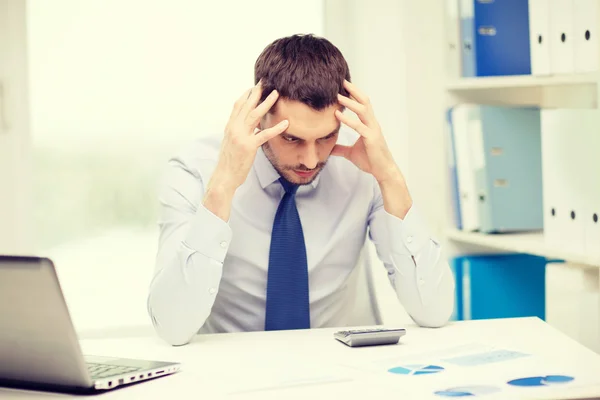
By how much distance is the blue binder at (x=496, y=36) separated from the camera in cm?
233

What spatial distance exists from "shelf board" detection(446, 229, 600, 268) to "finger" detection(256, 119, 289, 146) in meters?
0.80

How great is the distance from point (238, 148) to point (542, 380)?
761 mm

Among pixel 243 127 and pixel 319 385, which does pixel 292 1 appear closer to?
pixel 243 127

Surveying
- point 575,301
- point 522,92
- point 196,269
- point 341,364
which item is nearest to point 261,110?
point 196,269

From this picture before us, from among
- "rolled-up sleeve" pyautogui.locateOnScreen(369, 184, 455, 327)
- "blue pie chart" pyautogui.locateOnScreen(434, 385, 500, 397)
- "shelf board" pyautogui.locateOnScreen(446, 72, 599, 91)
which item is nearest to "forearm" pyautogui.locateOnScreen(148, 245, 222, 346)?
"rolled-up sleeve" pyautogui.locateOnScreen(369, 184, 455, 327)

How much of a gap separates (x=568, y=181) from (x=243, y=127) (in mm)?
836

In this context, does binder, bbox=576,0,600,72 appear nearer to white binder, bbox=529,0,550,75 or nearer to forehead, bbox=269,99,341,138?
white binder, bbox=529,0,550,75

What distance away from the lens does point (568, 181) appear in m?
1.92

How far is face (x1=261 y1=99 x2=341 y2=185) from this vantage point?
164 cm

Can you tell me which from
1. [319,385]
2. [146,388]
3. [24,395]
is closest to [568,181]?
[319,385]

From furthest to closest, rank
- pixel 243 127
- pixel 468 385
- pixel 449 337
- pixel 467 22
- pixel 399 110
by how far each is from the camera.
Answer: pixel 399 110, pixel 467 22, pixel 243 127, pixel 449 337, pixel 468 385

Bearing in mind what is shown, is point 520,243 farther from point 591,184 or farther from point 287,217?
point 287,217

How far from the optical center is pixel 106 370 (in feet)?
4.12

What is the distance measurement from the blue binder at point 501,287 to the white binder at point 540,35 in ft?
2.10
